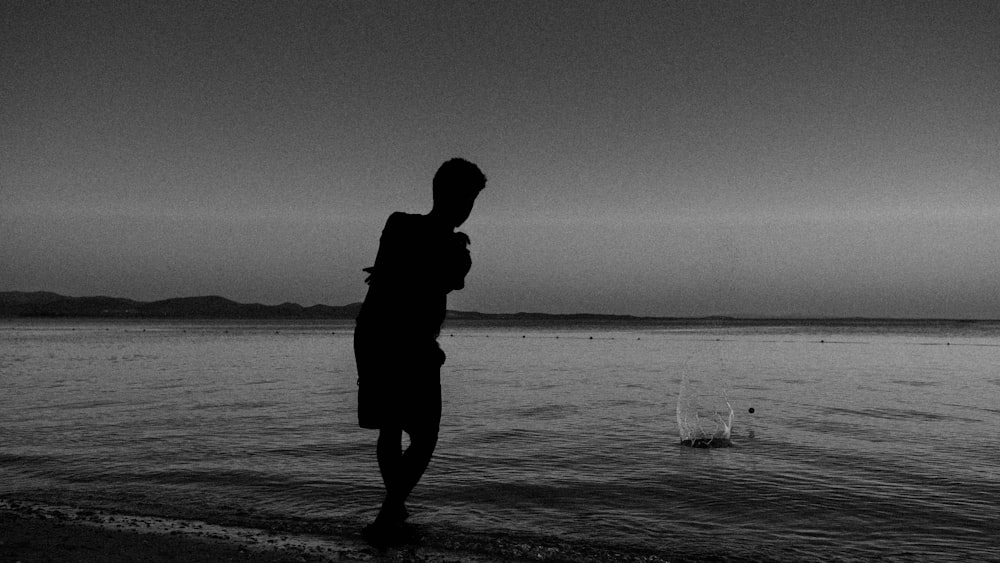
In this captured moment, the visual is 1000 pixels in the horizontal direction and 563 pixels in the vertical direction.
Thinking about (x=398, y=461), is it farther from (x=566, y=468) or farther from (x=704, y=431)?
(x=704, y=431)

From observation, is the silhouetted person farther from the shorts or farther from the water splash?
the water splash

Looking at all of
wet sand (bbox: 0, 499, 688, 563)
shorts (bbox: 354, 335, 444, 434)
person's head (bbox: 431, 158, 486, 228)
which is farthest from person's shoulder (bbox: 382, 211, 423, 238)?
wet sand (bbox: 0, 499, 688, 563)

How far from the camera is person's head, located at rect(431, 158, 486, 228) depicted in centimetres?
452

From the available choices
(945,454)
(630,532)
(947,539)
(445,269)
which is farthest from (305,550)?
(945,454)

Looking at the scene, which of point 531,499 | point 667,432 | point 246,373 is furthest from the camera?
point 246,373

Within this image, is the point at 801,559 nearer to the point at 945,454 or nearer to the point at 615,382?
the point at 945,454

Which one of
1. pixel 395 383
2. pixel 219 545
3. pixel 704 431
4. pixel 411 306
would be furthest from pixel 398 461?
pixel 704 431

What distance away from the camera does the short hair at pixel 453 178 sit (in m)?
4.51

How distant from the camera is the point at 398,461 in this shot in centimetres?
464

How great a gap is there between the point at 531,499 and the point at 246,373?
17.6m

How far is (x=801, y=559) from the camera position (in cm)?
500

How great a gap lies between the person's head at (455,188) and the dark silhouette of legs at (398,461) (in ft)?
4.51

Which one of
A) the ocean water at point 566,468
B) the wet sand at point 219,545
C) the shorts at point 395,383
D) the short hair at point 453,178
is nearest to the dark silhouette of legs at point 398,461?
the shorts at point 395,383

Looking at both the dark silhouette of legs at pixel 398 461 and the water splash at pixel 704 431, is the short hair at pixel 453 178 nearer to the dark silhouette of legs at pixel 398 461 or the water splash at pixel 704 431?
the dark silhouette of legs at pixel 398 461
